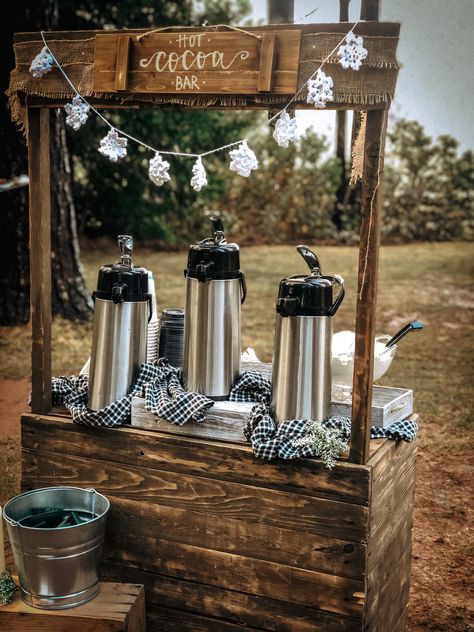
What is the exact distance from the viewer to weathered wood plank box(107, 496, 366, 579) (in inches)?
84.7

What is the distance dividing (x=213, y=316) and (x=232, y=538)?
2.26ft

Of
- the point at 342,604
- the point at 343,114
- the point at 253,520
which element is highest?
the point at 343,114

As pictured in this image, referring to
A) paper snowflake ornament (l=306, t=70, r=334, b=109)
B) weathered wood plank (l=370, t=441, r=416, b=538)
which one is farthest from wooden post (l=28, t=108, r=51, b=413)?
weathered wood plank (l=370, t=441, r=416, b=538)

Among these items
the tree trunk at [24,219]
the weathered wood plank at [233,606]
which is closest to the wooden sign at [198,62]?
the weathered wood plank at [233,606]

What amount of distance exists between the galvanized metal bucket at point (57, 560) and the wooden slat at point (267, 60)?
134cm

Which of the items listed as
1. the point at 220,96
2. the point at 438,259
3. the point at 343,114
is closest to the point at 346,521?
the point at 220,96

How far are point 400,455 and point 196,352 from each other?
2.42ft

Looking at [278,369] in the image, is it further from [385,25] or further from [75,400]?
[385,25]

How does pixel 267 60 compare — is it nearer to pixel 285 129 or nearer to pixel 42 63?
pixel 285 129

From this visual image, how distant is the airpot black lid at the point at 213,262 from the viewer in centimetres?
235

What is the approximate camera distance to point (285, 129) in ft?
6.95

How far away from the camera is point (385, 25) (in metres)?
1.99

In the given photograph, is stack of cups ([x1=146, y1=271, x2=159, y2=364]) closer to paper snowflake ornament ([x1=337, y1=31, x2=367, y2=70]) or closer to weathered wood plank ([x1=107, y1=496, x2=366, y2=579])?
weathered wood plank ([x1=107, y1=496, x2=366, y2=579])

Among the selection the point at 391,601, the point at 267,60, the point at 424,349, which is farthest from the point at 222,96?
the point at 424,349
